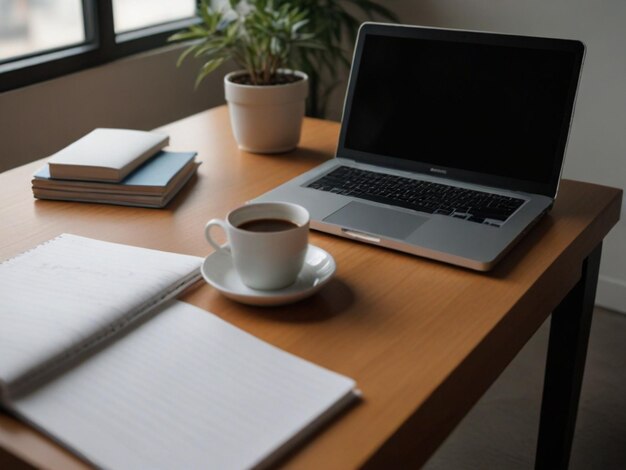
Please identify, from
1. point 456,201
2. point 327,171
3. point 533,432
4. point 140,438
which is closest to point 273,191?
point 327,171

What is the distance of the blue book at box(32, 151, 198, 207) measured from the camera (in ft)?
4.01

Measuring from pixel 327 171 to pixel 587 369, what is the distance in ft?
3.70

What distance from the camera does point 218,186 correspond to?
1.32 m

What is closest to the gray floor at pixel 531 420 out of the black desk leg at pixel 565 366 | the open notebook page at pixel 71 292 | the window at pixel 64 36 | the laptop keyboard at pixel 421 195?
the black desk leg at pixel 565 366

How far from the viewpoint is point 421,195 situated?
121cm

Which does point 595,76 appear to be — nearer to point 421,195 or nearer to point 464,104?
point 464,104

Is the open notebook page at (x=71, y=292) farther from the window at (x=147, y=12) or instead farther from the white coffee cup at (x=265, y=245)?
the window at (x=147, y=12)

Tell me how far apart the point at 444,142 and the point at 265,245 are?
485 millimetres

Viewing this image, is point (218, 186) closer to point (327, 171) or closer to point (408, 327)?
point (327, 171)

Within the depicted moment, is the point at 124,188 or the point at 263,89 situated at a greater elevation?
the point at 263,89

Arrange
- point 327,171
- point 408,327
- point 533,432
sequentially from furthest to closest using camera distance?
1. point 533,432
2. point 327,171
3. point 408,327

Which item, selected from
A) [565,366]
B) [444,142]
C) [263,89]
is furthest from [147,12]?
[565,366]

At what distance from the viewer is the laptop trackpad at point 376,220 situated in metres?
1.09

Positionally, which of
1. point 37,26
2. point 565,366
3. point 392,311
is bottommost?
point 565,366
